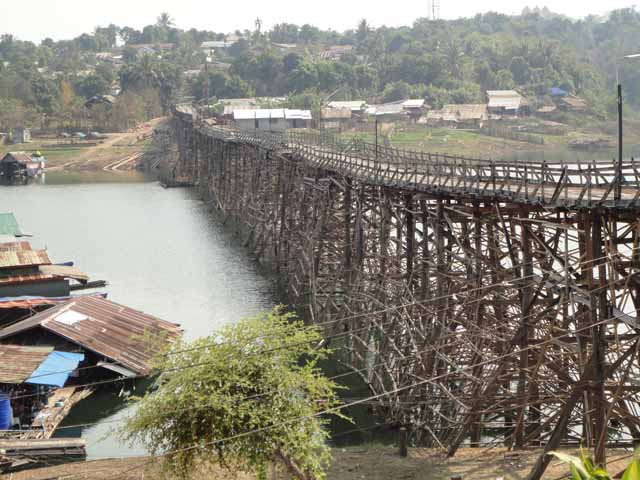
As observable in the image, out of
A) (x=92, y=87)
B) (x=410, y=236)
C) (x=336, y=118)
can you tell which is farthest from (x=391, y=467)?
(x=92, y=87)

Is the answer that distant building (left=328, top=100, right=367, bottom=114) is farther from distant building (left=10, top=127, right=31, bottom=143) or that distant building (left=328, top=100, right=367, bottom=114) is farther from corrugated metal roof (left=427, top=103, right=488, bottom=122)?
distant building (left=10, top=127, right=31, bottom=143)

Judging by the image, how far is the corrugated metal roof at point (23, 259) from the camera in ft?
130

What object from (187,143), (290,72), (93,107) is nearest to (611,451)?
(187,143)

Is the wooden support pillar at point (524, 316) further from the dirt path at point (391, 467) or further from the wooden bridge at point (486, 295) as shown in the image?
the dirt path at point (391, 467)

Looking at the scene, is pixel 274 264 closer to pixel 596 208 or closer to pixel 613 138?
pixel 596 208

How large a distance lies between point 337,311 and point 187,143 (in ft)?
214

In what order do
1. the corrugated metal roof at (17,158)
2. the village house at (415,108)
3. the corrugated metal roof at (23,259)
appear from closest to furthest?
the corrugated metal roof at (23,259) → the corrugated metal roof at (17,158) → the village house at (415,108)

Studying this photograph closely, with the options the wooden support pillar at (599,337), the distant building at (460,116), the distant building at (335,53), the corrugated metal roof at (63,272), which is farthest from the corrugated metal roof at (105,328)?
the distant building at (335,53)

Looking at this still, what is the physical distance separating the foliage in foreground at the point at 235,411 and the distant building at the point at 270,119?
84.6 meters

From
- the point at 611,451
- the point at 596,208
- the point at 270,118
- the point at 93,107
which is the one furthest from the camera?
the point at 93,107

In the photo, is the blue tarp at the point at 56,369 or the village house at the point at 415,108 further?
the village house at the point at 415,108

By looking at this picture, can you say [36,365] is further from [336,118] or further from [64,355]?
[336,118]

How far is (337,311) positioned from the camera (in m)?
34.2

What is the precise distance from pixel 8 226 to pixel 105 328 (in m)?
18.5
